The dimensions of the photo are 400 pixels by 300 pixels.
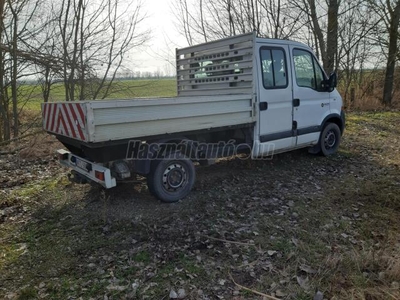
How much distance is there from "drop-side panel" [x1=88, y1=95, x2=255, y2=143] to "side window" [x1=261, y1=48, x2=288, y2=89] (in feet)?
1.78

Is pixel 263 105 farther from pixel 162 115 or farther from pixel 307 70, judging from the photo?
pixel 162 115

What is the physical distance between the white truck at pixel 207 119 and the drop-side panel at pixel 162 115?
0.01 m

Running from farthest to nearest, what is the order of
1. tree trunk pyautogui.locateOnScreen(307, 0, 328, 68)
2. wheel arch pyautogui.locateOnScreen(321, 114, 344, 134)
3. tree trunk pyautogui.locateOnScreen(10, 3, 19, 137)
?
tree trunk pyautogui.locateOnScreen(307, 0, 328, 68), tree trunk pyautogui.locateOnScreen(10, 3, 19, 137), wheel arch pyautogui.locateOnScreen(321, 114, 344, 134)

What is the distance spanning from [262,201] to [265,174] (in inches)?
49.8

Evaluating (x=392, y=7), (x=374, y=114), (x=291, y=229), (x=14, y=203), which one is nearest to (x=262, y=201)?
(x=291, y=229)

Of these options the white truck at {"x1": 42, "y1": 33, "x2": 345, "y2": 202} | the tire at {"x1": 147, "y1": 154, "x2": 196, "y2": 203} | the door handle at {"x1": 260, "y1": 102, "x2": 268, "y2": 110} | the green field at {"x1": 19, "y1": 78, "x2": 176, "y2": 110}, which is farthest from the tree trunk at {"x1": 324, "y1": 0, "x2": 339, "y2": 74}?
the tire at {"x1": 147, "y1": 154, "x2": 196, "y2": 203}

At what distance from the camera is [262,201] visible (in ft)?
15.2

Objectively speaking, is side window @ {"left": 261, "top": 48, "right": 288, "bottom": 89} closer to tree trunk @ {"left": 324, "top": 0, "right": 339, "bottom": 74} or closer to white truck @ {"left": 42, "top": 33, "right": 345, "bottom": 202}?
white truck @ {"left": 42, "top": 33, "right": 345, "bottom": 202}

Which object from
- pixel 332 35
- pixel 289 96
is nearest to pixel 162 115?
pixel 289 96

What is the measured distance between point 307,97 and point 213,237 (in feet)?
11.9

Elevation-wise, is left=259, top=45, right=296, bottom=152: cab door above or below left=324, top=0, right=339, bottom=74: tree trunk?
below

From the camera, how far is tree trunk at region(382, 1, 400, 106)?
14.3 metres

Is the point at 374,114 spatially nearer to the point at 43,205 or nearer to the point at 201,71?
the point at 201,71

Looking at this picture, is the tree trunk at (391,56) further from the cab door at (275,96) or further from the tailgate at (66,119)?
the tailgate at (66,119)
